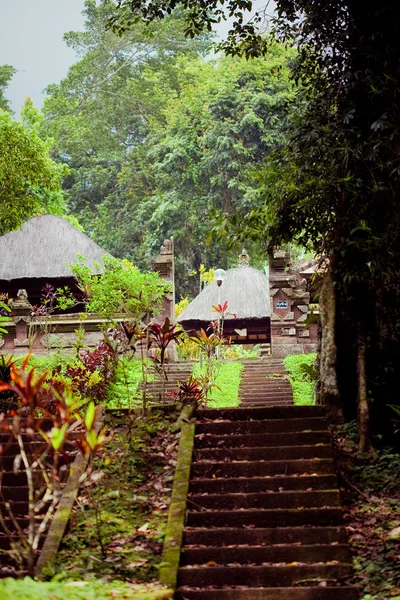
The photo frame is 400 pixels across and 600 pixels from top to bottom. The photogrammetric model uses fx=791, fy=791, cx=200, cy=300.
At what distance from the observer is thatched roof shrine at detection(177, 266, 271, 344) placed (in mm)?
23688

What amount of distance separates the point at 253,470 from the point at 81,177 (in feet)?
103

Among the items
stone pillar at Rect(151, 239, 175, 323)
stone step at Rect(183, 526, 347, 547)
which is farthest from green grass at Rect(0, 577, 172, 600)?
stone pillar at Rect(151, 239, 175, 323)

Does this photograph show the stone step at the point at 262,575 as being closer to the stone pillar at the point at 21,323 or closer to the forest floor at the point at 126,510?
the forest floor at the point at 126,510

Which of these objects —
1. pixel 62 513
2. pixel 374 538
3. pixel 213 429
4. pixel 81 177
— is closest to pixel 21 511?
pixel 62 513

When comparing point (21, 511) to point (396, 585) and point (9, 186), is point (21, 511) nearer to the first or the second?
point (396, 585)

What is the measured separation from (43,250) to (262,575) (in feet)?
62.5

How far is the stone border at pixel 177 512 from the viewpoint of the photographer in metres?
5.53

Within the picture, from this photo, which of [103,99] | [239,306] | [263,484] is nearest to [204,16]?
[263,484]

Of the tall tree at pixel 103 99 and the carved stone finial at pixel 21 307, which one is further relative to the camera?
the tall tree at pixel 103 99

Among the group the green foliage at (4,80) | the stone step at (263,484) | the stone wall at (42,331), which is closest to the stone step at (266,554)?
the stone step at (263,484)

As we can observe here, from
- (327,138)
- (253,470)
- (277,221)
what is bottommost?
(253,470)

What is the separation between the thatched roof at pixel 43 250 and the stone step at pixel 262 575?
57.8ft

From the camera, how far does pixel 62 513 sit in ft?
20.5

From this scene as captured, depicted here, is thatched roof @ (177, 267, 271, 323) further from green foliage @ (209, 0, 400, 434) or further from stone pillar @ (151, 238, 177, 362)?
green foliage @ (209, 0, 400, 434)
